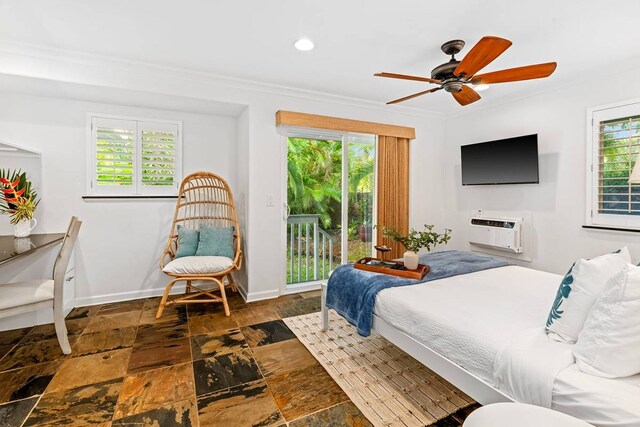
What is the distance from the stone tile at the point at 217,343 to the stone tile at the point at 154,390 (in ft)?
0.68

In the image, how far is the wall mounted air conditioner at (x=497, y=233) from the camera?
369 centimetres

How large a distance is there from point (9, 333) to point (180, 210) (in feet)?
5.93

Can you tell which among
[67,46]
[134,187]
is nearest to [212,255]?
[134,187]

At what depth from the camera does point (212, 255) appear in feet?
11.2

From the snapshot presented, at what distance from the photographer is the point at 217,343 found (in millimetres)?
2580

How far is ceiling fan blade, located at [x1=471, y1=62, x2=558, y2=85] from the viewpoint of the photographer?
6.82ft

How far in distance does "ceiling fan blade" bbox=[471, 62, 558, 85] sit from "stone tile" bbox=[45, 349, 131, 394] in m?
3.25

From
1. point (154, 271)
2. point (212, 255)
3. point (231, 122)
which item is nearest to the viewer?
point (212, 255)

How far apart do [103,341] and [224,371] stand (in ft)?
3.87

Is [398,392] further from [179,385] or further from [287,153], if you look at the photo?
[287,153]

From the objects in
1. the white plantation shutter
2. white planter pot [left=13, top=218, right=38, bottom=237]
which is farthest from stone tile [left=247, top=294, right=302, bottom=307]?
white planter pot [left=13, top=218, right=38, bottom=237]

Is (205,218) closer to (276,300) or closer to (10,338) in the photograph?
(276,300)

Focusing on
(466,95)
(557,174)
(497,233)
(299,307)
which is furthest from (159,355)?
(557,174)

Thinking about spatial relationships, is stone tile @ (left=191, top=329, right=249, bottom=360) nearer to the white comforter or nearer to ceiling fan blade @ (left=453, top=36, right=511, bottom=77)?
the white comforter
